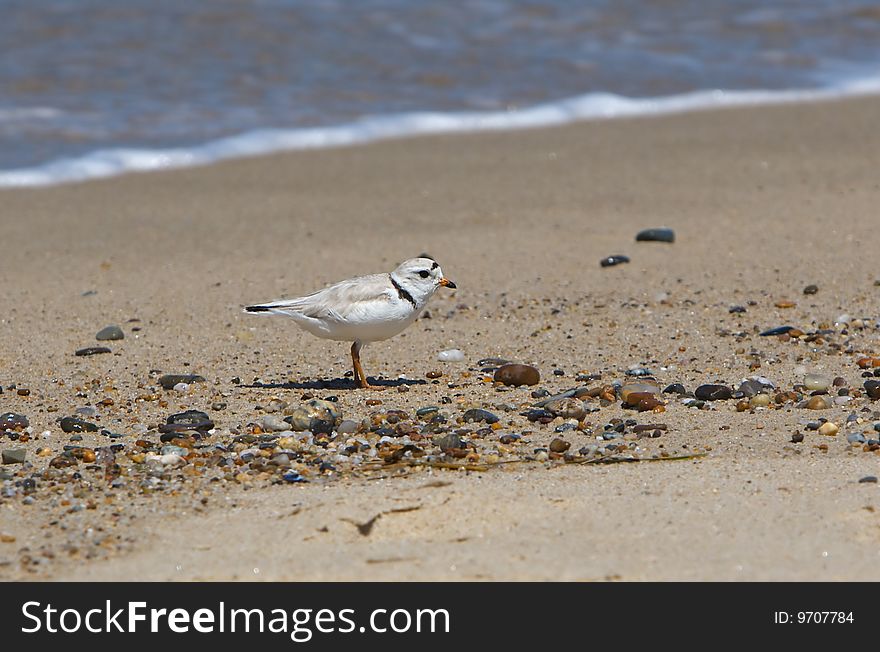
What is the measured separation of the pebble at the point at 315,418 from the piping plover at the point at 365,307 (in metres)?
0.64

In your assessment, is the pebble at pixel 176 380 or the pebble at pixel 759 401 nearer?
the pebble at pixel 759 401

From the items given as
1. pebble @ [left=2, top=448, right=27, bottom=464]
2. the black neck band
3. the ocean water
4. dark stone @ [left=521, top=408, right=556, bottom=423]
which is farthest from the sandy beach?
the ocean water

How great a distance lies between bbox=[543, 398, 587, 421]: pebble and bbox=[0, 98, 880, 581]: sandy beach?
0.18ft

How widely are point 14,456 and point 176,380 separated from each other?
117 centimetres

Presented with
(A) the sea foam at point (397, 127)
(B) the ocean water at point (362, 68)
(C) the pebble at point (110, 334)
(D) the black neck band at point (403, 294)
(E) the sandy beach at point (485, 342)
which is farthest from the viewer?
(B) the ocean water at point (362, 68)

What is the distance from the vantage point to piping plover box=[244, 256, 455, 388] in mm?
5824

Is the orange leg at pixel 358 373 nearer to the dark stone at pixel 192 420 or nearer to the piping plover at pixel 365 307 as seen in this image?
the piping plover at pixel 365 307

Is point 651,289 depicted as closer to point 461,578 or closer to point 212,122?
point 461,578

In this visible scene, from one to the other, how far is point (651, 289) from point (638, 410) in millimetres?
2149

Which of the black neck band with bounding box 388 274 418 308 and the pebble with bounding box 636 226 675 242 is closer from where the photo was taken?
the black neck band with bounding box 388 274 418 308

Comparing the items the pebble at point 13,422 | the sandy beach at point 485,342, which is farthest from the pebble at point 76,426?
the pebble at point 13,422

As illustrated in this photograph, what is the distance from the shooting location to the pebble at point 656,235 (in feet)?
26.9

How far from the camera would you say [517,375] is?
582 cm

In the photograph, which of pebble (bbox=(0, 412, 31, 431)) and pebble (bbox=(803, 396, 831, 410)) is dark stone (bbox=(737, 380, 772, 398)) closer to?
pebble (bbox=(803, 396, 831, 410))
